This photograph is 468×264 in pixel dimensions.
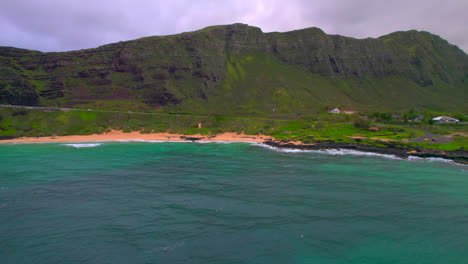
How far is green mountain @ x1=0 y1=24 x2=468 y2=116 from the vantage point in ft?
337

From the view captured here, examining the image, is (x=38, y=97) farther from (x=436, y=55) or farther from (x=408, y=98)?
(x=436, y=55)

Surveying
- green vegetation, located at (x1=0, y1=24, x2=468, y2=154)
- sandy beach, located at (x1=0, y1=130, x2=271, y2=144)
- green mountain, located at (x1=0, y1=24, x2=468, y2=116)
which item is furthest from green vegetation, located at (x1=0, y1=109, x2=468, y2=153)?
green mountain, located at (x1=0, y1=24, x2=468, y2=116)

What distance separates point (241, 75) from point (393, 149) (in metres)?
98.1

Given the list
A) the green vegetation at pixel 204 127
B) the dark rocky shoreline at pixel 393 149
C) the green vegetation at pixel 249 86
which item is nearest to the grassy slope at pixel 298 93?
the green vegetation at pixel 249 86

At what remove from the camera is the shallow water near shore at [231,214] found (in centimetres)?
1355

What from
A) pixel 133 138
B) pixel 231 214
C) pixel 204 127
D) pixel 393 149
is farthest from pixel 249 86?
pixel 231 214

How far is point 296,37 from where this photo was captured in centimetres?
15975

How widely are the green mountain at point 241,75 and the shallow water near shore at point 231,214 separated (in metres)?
69.6

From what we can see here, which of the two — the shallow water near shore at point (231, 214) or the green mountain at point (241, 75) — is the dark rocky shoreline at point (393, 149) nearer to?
the shallow water near shore at point (231, 214)

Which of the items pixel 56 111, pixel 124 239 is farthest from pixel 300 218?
pixel 56 111

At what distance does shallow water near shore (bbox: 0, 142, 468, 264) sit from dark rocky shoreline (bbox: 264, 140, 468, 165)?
8823mm

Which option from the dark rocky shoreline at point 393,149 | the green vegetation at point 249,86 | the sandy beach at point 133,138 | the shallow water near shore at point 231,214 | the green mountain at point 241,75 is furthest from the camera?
the green mountain at point 241,75

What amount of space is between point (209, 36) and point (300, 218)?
134m

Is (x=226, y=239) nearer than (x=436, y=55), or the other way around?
(x=226, y=239)
